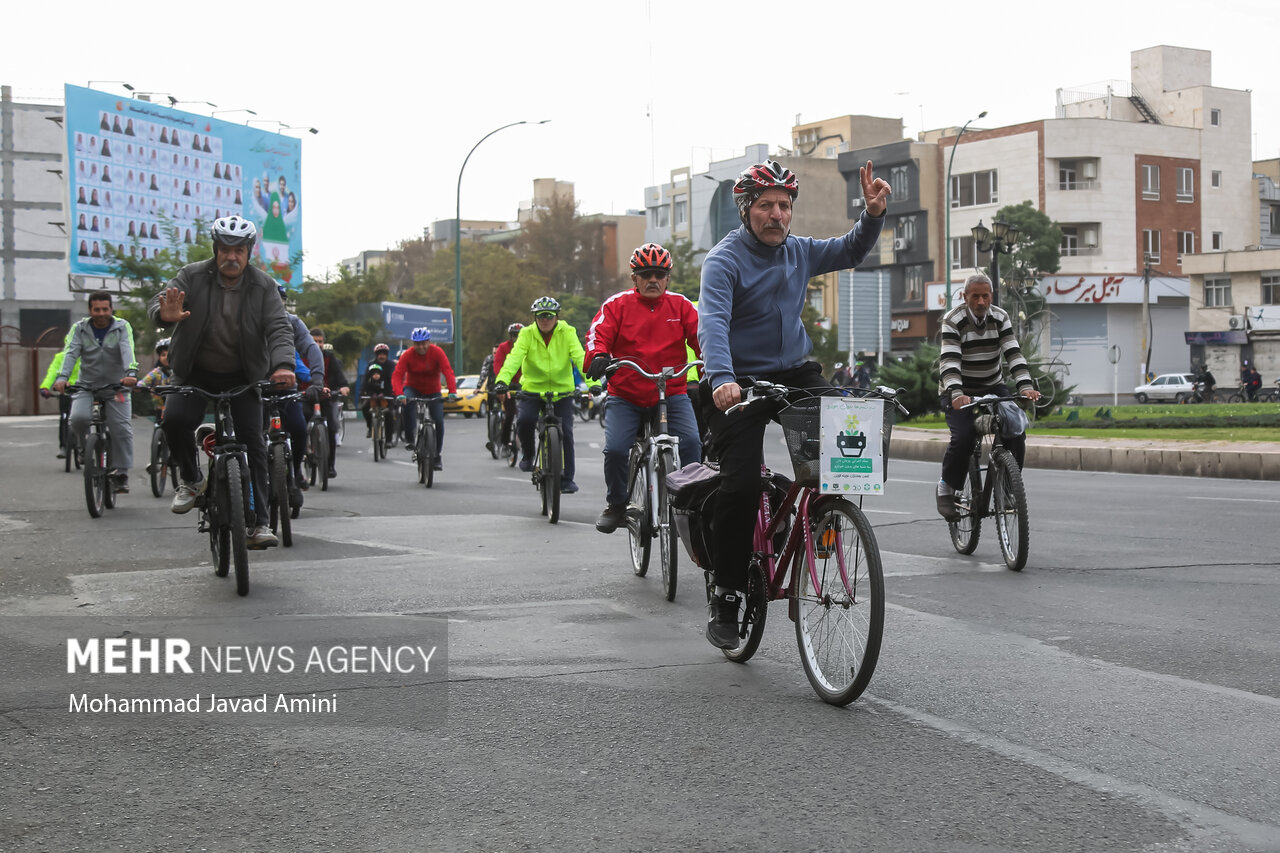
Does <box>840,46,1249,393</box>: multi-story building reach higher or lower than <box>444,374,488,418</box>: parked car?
higher

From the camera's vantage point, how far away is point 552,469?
39.9 ft

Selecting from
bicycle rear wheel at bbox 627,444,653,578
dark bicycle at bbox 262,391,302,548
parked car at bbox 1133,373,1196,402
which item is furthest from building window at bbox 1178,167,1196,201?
bicycle rear wheel at bbox 627,444,653,578

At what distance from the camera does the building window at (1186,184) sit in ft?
235

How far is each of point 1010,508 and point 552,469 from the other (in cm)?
437

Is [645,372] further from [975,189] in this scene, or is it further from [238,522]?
[975,189]

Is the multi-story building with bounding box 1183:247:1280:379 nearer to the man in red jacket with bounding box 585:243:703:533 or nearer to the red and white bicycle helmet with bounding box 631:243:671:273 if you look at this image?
the man in red jacket with bounding box 585:243:703:533

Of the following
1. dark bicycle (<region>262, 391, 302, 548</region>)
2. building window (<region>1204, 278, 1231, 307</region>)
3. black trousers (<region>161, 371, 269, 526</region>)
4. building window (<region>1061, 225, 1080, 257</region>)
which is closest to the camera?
black trousers (<region>161, 371, 269, 526</region>)

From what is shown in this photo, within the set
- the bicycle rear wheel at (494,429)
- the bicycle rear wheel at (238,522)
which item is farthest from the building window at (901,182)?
the bicycle rear wheel at (238,522)

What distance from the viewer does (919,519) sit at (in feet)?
39.2

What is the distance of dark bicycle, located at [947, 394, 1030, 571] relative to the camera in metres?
8.80

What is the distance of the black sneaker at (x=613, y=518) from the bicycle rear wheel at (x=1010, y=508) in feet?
7.49

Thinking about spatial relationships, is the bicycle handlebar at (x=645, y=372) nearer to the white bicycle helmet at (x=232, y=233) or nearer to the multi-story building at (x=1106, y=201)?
the white bicycle helmet at (x=232, y=233)

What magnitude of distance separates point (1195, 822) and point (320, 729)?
2668mm

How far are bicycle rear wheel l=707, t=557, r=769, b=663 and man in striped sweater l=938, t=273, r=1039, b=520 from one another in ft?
12.6
